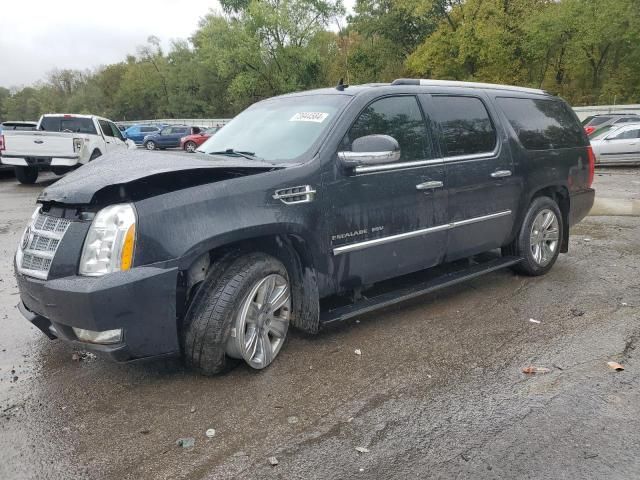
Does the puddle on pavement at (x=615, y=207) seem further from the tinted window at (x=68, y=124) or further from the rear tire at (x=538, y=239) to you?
the tinted window at (x=68, y=124)

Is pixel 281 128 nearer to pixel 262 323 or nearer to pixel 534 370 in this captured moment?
pixel 262 323

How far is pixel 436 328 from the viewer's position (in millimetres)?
4160

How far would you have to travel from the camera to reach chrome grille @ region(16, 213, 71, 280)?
9.61 ft

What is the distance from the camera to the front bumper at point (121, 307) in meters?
2.71

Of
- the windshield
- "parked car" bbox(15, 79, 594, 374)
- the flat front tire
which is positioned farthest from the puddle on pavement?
the flat front tire

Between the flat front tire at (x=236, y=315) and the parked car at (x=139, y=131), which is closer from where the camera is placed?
the flat front tire at (x=236, y=315)

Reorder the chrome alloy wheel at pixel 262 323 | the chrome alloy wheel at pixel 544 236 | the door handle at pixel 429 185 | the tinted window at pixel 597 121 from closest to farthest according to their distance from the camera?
the chrome alloy wheel at pixel 262 323 < the door handle at pixel 429 185 < the chrome alloy wheel at pixel 544 236 < the tinted window at pixel 597 121

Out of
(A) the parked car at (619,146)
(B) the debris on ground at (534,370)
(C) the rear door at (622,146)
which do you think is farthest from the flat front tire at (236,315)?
(C) the rear door at (622,146)

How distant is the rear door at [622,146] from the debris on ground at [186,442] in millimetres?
19007

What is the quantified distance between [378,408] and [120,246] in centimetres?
170

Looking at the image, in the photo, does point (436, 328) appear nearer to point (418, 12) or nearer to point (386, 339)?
point (386, 339)

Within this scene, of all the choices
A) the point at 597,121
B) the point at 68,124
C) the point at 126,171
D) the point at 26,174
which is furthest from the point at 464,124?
the point at 597,121

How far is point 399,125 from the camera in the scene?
410cm

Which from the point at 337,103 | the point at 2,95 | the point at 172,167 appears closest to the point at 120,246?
Result: the point at 172,167
